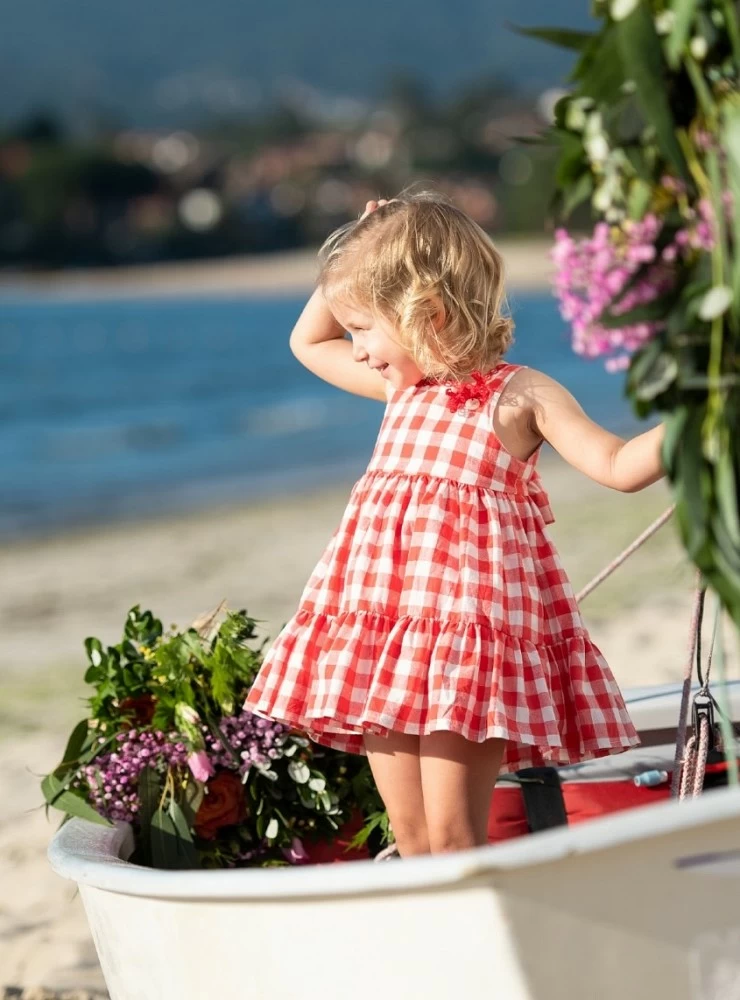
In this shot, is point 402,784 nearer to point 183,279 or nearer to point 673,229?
point 673,229

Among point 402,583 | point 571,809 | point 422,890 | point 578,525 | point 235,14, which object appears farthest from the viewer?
point 235,14

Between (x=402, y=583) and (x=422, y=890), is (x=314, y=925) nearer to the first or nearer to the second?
(x=422, y=890)

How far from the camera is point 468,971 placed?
77.3 inches

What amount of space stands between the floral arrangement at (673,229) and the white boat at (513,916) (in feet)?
1.16

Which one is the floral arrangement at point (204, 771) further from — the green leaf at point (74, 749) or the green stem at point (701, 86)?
the green stem at point (701, 86)

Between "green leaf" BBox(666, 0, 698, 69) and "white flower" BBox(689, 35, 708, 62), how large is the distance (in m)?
0.01

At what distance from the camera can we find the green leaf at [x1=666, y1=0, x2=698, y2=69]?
1656 mm

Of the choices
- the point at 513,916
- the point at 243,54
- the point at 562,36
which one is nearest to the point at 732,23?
the point at 562,36

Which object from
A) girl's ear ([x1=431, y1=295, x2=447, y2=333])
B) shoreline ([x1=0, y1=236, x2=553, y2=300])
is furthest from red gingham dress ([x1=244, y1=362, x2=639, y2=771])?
shoreline ([x1=0, y1=236, x2=553, y2=300])

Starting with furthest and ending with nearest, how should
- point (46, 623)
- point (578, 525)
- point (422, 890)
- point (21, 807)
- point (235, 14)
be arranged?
1. point (235, 14)
2. point (578, 525)
3. point (46, 623)
4. point (21, 807)
5. point (422, 890)

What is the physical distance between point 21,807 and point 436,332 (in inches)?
126

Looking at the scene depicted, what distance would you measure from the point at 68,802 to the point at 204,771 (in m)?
0.28

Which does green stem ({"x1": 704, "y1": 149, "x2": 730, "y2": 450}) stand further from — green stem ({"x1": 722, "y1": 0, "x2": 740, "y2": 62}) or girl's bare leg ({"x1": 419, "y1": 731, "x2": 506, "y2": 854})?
girl's bare leg ({"x1": 419, "y1": 731, "x2": 506, "y2": 854})

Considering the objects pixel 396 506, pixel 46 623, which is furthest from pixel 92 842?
pixel 46 623
